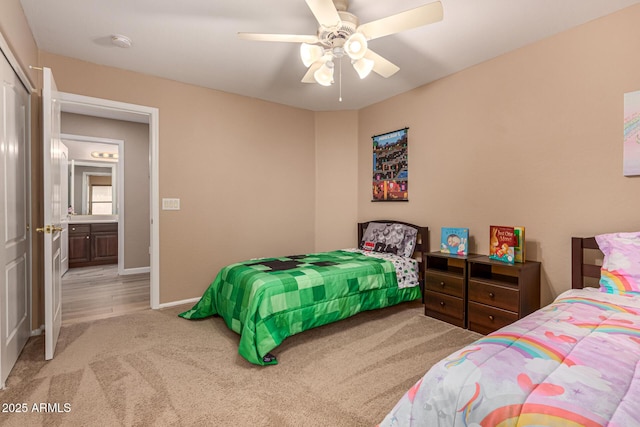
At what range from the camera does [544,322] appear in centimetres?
146

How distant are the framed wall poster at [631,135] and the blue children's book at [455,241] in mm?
1230

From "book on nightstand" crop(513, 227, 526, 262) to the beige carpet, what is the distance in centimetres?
74

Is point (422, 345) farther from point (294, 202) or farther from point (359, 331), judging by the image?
point (294, 202)

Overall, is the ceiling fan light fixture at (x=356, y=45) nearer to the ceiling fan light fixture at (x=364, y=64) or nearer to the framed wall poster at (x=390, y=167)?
the ceiling fan light fixture at (x=364, y=64)

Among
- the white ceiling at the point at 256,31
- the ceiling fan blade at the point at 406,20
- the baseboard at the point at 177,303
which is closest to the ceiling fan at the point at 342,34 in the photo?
the ceiling fan blade at the point at 406,20

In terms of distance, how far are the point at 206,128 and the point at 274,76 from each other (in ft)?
3.39

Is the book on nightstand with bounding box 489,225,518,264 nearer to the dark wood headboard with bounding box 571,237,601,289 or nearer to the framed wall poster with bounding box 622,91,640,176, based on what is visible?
the dark wood headboard with bounding box 571,237,601,289

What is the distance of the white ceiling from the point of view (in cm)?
224

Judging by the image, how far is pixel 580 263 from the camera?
2.37 metres

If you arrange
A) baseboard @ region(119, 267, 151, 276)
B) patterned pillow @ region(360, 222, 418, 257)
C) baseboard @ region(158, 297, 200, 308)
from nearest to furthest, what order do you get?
baseboard @ region(158, 297, 200, 308), patterned pillow @ region(360, 222, 418, 257), baseboard @ region(119, 267, 151, 276)

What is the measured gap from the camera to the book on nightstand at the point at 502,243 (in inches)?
106

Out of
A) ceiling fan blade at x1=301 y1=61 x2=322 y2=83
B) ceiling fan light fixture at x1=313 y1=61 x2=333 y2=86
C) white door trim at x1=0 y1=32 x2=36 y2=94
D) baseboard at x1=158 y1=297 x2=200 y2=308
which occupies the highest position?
ceiling fan blade at x1=301 y1=61 x2=322 y2=83

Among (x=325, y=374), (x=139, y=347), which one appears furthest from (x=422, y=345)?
(x=139, y=347)

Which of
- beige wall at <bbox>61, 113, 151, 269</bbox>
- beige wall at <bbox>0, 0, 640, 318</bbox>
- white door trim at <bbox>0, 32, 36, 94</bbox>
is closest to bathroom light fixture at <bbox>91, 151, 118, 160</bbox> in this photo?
beige wall at <bbox>61, 113, 151, 269</bbox>
